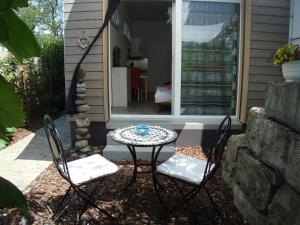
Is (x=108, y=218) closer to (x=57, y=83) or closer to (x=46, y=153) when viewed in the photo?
(x=46, y=153)

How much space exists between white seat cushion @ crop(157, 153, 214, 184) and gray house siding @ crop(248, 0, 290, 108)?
7.90 feet

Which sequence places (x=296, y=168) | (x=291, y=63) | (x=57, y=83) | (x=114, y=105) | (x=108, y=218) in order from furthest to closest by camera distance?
(x=57, y=83) → (x=114, y=105) → (x=108, y=218) → (x=291, y=63) → (x=296, y=168)

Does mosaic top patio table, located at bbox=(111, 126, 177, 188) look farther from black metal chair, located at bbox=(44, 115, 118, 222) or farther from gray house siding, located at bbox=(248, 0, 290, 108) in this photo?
gray house siding, located at bbox=(248, 0, 290, 108)

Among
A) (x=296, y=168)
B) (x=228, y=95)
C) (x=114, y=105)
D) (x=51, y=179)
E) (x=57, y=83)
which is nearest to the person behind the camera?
(x=296, y=168)

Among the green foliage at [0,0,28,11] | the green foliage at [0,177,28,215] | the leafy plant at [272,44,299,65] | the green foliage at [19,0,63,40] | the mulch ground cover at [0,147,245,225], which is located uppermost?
the green foliage at [19,0,63,40]

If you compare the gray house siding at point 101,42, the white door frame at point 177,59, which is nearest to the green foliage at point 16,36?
the gray house siding at point 101,42

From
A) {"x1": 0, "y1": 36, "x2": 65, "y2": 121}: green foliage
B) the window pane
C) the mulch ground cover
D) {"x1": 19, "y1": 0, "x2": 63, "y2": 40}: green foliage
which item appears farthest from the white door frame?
{"x1": 19, "y1": 0, "x2": 63, "y2": 40}: green foliage

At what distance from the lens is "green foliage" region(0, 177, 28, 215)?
15.9 inches

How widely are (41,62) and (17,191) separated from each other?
814 centimetres

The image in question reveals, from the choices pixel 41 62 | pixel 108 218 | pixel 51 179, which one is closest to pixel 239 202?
pixel 108 218

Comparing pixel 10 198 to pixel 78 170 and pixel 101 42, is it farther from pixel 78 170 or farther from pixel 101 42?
pixel 101 42

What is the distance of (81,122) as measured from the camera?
491 cm

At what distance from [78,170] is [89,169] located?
0.10 meters

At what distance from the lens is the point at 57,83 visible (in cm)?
884
